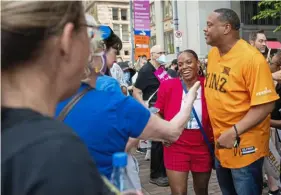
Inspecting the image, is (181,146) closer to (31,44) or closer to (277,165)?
(277,165)

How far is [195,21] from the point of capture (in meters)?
29.0

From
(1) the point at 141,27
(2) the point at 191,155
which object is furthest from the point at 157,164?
(1) the point at 141,27

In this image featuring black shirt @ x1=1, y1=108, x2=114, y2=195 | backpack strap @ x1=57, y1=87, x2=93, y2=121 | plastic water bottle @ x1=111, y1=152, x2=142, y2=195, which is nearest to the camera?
black shirt @ x1=1, y1=108, x2=114, y2=195

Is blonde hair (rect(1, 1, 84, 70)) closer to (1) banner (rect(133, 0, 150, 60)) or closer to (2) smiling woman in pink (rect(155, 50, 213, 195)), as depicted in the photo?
(2) smiling woman in pink (rect(155, 50, 213, 195))

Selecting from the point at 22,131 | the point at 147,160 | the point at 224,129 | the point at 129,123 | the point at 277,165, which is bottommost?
the point at 147,160

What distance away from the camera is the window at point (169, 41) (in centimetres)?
3800

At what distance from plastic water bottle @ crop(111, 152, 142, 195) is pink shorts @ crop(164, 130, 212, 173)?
2.69m

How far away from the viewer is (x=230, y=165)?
3.09m

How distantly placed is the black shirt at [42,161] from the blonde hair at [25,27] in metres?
0.16

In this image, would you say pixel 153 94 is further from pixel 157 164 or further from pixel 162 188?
pixel 162 188

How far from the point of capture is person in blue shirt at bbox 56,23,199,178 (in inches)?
66.4

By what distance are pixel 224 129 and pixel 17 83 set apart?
2.38 meters

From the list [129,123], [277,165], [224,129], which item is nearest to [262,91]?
[224,129]

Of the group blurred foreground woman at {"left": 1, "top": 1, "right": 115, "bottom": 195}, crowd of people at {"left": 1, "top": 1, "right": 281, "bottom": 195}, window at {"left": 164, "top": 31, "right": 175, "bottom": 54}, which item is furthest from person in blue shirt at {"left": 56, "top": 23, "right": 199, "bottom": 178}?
window at {"left": 164, "top": 31, "right": 175, "bottom": 54}
